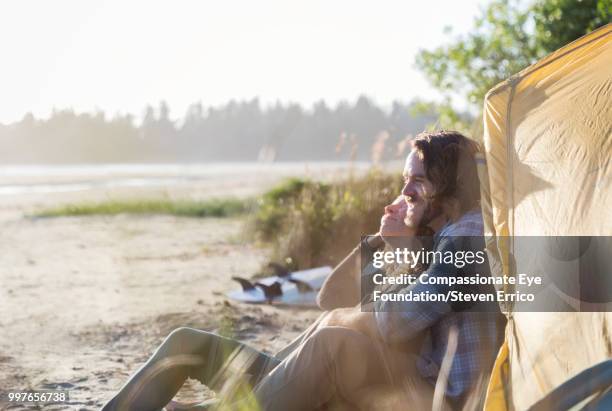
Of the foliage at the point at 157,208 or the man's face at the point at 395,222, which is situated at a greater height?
the man's face at the point at 395,222

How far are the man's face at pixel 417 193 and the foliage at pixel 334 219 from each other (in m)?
4.49

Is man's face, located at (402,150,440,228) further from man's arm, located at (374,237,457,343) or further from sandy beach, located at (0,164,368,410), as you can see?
sandy beach, located at (0,164,368,410)

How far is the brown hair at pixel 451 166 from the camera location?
3270 millimetres

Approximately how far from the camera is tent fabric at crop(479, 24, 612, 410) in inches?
115

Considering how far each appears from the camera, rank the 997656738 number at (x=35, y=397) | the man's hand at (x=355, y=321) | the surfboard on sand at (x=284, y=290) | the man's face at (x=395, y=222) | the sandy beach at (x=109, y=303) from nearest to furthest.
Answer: the man's hand at (x=355, y=321)
the man's face at (x=395, y=222)
the 997656738 number at (x=35, y=397)
the sandy beach at (x=109, y=303)
the surfboard on sand at (x=284, y=290)

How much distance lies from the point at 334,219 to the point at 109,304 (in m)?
2.30

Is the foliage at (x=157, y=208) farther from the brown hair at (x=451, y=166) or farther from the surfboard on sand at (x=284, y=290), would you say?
the brown hair at (x=451, y=166)

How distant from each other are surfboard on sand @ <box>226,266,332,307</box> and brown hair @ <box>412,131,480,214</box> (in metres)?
4.01

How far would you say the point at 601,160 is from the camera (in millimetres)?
3010

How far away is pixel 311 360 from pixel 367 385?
231 mm

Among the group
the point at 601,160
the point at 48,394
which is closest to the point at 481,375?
the point at 601,160

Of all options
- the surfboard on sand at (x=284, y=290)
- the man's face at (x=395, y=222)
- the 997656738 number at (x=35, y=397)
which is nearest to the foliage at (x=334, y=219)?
the surfboard on sand at (x=284, y=290)

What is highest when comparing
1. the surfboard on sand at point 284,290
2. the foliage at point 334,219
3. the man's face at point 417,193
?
the man's face at point 417,193

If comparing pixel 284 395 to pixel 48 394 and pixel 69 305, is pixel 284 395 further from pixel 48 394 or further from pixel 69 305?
pixel 69 305
